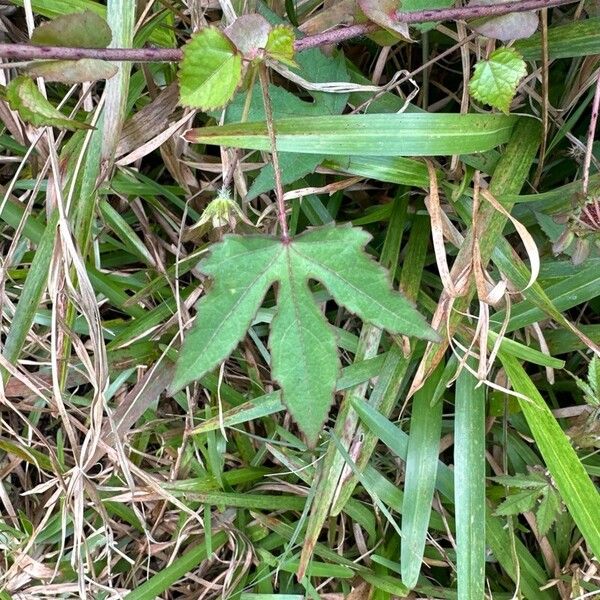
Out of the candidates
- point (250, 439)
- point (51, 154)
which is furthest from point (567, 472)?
point (51, 154)

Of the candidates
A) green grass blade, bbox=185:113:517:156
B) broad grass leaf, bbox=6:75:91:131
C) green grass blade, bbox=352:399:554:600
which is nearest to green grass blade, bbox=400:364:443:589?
green grass blade, bbox=352:399:554:600

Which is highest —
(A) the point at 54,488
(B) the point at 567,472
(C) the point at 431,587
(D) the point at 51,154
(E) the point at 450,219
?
(D) the point at 51,154

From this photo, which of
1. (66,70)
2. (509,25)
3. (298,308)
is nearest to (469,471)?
(298,308)

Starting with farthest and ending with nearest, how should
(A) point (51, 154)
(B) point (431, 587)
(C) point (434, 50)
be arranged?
(B) point (431, 587) → (C) point (434, 50) → (A) point (51, 154)

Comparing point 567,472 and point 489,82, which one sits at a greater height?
point 489,82

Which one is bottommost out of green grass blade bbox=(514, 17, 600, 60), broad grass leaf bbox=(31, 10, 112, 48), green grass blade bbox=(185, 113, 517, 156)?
green grass blade bbox=(185, 113, 517, 156)

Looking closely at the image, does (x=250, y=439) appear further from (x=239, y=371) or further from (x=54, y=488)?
(x=54, y=488)

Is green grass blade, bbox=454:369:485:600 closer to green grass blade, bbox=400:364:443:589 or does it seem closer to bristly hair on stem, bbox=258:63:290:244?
green grass blade, bbox=400:364:443:589
